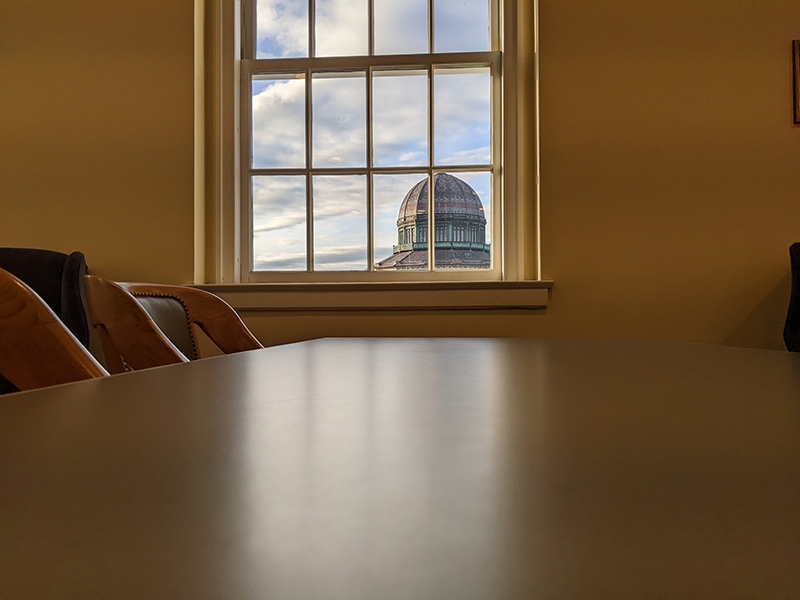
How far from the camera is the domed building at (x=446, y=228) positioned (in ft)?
8.97

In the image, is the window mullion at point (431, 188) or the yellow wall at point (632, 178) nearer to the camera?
the yellow wall at point (632, 178)

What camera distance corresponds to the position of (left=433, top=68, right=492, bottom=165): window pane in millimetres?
2744

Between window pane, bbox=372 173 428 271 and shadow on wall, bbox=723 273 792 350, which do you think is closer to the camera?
shadow on wall, bbox=723 273 792 350

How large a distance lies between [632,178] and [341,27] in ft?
4.82

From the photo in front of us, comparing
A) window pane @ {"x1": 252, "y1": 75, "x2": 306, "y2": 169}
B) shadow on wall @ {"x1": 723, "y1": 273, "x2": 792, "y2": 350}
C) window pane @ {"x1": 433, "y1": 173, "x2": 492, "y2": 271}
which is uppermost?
window pane @ {"x1": 252, "y1": 75, "x2": 306, "y2": 169}

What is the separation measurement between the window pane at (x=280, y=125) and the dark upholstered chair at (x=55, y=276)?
935 millimetres

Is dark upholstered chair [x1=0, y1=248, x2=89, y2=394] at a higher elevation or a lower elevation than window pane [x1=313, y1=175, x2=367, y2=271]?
lower

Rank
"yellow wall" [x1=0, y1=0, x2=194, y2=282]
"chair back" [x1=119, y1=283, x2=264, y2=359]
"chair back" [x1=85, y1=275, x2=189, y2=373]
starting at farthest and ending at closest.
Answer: "yellow wall" [x1=0, y1=0, x2=194, y2=282], "chair back" [x1=119, y1=283, x2=264, y2=359], "chair back" [x1=85, y1=275, x2=189, y2=373]

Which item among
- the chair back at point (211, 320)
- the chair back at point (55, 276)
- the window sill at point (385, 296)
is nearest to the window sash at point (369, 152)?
the window sill at point (385, 296)

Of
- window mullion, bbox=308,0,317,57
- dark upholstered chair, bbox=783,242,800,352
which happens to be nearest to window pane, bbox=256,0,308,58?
window mullion, bbox=308,0,317,57

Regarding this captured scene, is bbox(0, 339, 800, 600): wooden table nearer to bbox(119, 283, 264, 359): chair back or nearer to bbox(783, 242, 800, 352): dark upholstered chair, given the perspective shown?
bbox(119, 283, 264, 359): chair back

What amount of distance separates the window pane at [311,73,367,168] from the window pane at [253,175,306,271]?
173 mm

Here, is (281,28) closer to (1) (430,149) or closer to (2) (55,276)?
(1) (430,149)

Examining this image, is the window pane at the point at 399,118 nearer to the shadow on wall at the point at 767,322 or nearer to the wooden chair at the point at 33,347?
the shadow on wall at the point at 767,322
